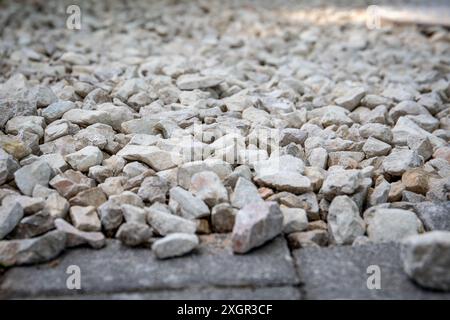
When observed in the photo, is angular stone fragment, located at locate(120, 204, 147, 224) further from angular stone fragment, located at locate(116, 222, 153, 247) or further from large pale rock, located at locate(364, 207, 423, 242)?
large pale rock, located at locate(364, 207, 423, 242)

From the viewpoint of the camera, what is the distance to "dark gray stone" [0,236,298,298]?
4.06ft

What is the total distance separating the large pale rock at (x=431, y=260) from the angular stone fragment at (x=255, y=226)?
358 mm

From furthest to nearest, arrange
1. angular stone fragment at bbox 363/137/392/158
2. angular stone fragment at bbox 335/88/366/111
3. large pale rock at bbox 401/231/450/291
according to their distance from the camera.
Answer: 1. angular stone fragment at bbox 335/88/366/111
2. angular stone fragment at bbox 363/137/392/158
3. large pale rock at bbox 401/231/450/291

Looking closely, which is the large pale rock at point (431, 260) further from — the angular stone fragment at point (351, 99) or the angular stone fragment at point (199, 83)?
the angular stone fragment at point (199, 83)

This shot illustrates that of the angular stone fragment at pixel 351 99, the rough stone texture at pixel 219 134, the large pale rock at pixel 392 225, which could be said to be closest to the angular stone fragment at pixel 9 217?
the rough stone texture at pixel 219 134

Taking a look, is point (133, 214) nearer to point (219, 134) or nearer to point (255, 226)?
point (255, 226)

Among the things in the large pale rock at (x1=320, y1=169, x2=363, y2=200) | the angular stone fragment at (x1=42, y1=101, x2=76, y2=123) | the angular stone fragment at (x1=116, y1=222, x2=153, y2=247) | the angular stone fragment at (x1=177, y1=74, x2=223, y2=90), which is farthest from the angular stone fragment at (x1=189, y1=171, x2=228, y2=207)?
the angular stone fragment at (x1=177, y1=74, x2=223, y2=90)

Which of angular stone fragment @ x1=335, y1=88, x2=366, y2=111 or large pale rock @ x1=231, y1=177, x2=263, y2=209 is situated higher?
angular stone fragment @ x1=335, y1=88, x2=366, y2=111

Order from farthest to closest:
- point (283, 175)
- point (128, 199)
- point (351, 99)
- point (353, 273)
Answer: point (351, 99)
point (283, 175)
point (128, 199)
point (353, 273)

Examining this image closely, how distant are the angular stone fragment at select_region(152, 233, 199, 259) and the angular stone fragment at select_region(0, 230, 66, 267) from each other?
0.88 feet

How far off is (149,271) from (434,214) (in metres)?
0.88

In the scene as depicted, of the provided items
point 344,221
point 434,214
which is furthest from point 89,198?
point 434,214

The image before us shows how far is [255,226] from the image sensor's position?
133 centimetres
